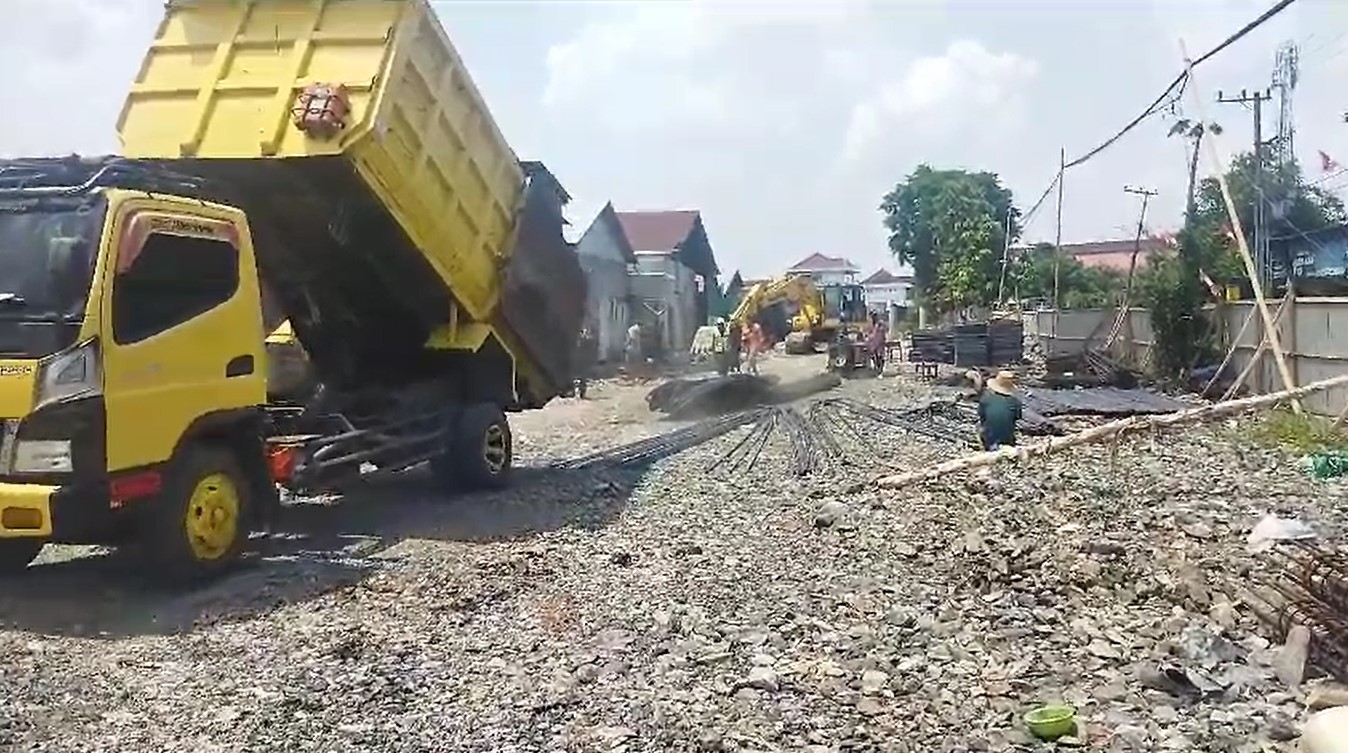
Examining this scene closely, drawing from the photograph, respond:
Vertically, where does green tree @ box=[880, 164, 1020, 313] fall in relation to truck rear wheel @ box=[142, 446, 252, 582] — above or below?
above

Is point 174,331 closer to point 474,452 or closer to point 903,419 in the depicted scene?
point 474,452

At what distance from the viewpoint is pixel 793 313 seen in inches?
1307

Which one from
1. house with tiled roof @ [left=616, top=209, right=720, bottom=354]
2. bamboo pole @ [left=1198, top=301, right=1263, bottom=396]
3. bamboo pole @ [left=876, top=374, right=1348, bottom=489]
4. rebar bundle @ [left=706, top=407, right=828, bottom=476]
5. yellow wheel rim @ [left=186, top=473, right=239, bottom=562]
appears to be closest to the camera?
yellow wheel rim @ [left=186, top=473, right=239, bottom=562]

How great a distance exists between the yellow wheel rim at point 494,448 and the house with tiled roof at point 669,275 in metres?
23.3

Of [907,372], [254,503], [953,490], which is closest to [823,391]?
[907,372]

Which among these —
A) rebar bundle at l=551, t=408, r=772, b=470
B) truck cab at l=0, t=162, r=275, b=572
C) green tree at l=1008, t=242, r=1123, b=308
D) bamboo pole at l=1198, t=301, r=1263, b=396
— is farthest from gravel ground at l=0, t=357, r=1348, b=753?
green tree at l=1008, t=242, r=1123, b=308

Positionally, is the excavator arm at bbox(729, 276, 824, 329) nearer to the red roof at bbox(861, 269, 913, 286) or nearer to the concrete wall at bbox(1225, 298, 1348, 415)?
the concrete wall at bbox(1225, 298, 1348, 415)

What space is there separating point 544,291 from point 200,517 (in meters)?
5.01

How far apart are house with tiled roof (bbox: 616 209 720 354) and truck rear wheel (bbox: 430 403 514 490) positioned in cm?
2335

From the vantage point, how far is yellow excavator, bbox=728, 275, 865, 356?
3012 centimetres

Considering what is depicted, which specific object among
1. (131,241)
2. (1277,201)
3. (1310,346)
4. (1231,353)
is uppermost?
(1277,201)

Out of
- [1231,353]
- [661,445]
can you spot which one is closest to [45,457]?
[661,445]

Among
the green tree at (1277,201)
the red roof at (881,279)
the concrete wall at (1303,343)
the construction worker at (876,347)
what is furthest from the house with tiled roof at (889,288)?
the concrete wall at (1303,343)

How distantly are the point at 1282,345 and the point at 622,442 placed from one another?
28.5 feet
